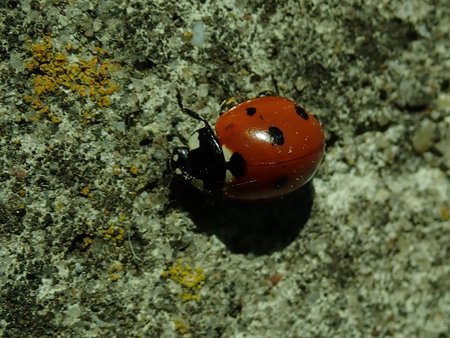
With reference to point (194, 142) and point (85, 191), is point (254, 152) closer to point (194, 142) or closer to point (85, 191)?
point (194, 142)

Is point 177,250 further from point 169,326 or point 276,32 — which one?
point 276,32

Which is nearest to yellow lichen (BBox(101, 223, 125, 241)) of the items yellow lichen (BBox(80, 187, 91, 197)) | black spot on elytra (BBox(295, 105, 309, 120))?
yellow lichen (BBox(80, 187, 91, 197))

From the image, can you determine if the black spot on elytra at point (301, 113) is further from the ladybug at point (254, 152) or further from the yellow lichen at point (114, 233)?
the yellow lichen at point (114, 233)

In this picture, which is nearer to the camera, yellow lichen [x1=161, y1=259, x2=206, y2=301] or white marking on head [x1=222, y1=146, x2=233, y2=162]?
white marking on head [x1=222, y1=146, x2=233, y2=162]

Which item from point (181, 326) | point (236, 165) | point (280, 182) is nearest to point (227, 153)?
point (236, 165)

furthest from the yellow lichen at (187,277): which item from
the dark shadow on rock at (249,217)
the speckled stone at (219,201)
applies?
the dark shadow on rock at (249,217)

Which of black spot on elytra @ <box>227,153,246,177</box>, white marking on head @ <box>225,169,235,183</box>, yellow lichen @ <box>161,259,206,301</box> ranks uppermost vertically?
black spot on elytra @ <box>227,153,246,177</box>

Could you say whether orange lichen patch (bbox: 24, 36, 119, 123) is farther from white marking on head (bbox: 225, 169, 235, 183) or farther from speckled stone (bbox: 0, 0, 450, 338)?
white marking on head (bbox: 225, 169, 235, 183)

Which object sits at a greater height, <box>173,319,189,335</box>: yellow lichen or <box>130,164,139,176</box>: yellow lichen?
<box>130,164,139,176</box>: yellow lichen
